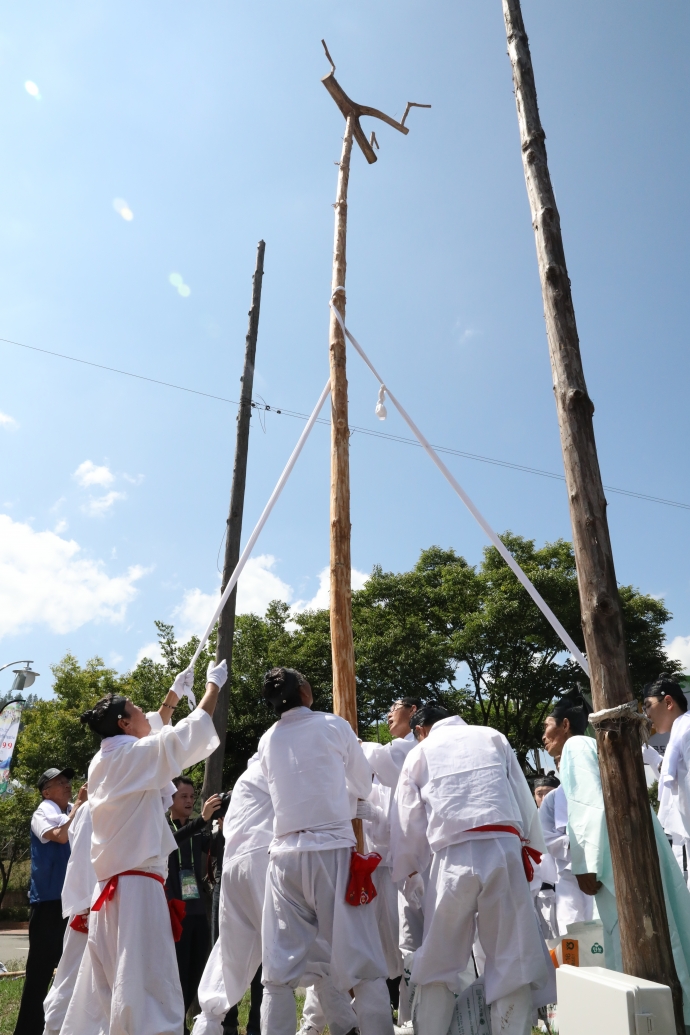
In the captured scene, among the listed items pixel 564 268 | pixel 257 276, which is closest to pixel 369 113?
pixel 257 276

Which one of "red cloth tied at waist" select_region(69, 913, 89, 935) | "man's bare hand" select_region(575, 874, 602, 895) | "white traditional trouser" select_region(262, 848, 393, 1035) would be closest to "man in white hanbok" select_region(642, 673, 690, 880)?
"man's bare hand" select_region(575, 874, 602, 895)

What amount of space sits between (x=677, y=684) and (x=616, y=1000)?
2.64 m

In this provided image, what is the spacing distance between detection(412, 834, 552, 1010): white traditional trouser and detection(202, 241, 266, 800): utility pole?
13.4ft

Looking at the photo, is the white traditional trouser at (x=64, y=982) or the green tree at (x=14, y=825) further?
the green tree at (x=14, y=825)

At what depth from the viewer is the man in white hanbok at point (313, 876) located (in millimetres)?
3715

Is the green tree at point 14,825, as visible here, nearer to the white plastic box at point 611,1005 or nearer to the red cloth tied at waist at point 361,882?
the red cloth tied at waist at point 361,882

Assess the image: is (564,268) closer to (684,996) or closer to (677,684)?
(677,684)

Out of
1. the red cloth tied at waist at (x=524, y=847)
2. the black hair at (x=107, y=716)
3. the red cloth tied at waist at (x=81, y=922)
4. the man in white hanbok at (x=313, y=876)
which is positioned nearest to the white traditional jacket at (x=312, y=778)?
the man in white hanbok at (x=313, y=876)

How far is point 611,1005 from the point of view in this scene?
266 centimetres

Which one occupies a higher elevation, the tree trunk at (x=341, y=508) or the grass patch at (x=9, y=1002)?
the tree trunk at (x=341, y=508)

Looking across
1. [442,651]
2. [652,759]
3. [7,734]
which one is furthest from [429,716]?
[442,651]

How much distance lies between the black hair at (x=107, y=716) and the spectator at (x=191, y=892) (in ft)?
5.73

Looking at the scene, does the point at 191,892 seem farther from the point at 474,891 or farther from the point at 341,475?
the point at 341,475

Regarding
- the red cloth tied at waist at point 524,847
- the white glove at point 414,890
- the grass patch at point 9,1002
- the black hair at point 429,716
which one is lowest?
the grass patch at point 9,1002
